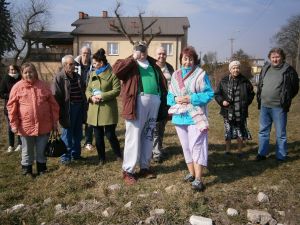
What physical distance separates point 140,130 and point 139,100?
439mm

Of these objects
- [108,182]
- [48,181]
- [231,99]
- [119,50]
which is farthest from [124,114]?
[119,50]

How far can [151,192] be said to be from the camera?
171 inches

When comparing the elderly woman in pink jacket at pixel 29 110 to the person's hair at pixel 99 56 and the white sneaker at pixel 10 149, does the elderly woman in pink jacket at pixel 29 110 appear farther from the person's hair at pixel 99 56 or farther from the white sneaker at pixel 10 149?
the white sneaker at pixel 10 149

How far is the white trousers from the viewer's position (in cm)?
455

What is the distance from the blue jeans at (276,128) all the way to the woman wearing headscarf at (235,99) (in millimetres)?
349

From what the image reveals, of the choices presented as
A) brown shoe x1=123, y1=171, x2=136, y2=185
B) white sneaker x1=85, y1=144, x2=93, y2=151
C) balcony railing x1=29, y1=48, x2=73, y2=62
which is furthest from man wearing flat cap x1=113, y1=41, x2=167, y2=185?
balcony railing x1=29, y1=48, x2=73, y2=62

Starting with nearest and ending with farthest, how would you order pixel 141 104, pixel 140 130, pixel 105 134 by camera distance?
pixel 141 104, pixel 140 130, pixel 105 134

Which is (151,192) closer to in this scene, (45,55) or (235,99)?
(235,99)

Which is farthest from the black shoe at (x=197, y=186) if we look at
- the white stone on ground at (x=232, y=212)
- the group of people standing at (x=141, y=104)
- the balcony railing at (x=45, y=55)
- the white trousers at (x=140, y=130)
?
the balcony railing at (x=45, y=55)

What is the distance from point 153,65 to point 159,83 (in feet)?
0.90

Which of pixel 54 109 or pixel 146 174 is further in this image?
pixel 54 109

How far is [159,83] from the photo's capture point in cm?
473

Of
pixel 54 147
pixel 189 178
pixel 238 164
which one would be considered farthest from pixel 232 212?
pixel 54 147

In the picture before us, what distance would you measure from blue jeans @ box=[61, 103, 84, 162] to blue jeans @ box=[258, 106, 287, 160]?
3260mm
